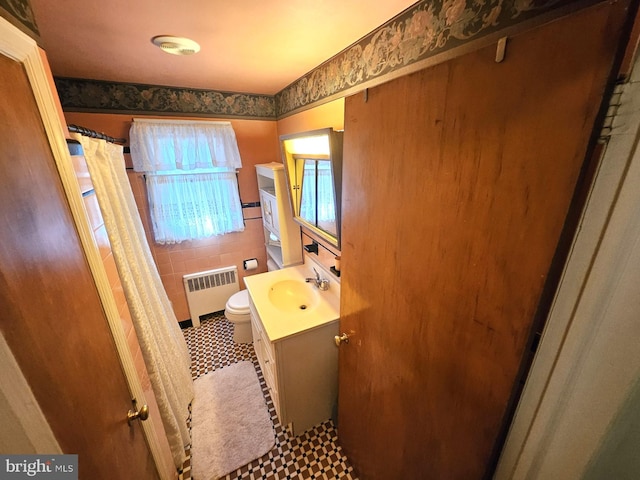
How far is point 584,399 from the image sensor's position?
0.45 metres

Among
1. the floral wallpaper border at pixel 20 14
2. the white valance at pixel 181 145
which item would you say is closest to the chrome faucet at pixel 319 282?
the white valance at pixel 181 145

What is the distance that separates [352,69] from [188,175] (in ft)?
5.53

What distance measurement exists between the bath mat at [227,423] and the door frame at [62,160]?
794mm

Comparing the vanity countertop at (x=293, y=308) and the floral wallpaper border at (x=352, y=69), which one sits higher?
the floral wallpaper border at (x=352, y=69)

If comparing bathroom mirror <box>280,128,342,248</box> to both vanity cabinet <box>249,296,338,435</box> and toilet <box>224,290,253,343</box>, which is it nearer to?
vanity cabinet <box>249,296,338,435</box>

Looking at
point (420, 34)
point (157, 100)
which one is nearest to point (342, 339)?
point (420, 34)

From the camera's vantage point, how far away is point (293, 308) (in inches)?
70.9

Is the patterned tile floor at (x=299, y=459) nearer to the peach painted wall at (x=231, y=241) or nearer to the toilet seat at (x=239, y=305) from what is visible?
the toilet seat at (x=239, y=305)

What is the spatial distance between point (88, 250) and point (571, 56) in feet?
3.92

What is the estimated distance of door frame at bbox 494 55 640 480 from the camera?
37 centimetres

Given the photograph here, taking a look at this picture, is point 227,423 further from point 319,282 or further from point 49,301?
point 49,301

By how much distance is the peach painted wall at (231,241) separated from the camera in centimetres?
228

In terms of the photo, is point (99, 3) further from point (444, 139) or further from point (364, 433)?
point (364, 433)

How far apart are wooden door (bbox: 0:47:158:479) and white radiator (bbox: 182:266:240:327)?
1853 millimetres
